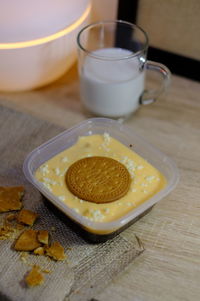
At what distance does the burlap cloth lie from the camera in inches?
23.2

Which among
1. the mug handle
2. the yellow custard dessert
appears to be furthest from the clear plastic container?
the mug handle

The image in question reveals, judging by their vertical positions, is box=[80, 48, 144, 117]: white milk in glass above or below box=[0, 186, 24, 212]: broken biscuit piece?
above

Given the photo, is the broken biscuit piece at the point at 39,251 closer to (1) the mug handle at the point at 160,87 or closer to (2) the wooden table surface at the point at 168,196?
(2) the wooden table surface at the point at 168,196

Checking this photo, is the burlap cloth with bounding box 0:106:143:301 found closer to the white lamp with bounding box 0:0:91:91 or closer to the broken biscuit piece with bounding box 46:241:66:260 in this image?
the broken biscuit piece with bounding box 46:241:66:260

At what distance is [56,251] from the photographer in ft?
2.08

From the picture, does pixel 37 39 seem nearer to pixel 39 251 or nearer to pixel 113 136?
pixel 113 136

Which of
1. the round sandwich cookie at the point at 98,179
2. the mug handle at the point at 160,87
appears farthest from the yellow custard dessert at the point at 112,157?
the mug handle at the point at 160,87

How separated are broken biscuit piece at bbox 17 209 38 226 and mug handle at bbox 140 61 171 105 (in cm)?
32

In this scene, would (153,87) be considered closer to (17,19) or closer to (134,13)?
(134,13)

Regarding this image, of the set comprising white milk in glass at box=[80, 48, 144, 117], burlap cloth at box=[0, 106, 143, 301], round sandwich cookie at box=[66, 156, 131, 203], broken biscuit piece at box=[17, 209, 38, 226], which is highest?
white milk in glass at box=[80, 48, 144, 117]

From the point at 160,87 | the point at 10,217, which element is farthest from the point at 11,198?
the point at 160,87

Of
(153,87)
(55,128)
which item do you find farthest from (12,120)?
(153,87)

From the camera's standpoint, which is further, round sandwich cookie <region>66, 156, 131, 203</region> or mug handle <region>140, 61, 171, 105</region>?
mug handle <region>140, 61, 171, 105</region>

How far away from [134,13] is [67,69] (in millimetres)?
173
